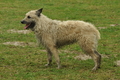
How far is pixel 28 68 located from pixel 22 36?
439 centimetres

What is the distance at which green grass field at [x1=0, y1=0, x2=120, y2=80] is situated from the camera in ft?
26.6

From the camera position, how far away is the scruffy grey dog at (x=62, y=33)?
28.2 ft

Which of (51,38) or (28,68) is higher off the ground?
(51,38)

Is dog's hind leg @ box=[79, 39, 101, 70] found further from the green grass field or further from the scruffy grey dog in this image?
the green grass field

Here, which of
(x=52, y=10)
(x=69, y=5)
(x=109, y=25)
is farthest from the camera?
(x=69, y=5)

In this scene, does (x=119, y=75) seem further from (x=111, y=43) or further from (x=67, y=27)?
(x=111, y=43)

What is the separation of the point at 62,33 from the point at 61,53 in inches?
73.4

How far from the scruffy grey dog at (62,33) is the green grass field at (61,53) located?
1.78 feet

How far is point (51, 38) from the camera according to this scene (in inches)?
347

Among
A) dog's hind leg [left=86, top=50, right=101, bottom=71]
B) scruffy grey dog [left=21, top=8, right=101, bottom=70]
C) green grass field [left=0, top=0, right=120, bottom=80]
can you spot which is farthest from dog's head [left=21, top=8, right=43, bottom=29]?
dog's hind leg [left=86, top=50, right=101, bottom=71]

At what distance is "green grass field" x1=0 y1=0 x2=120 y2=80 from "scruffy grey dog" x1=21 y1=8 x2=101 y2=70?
1.78 feet

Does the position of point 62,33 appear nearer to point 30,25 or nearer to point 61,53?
point 30,25

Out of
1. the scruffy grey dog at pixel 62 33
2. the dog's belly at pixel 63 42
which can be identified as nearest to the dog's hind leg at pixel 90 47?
the scruffy grey dog at pixel 62 33

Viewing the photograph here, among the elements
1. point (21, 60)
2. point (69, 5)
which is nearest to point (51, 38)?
point (21, 60)
